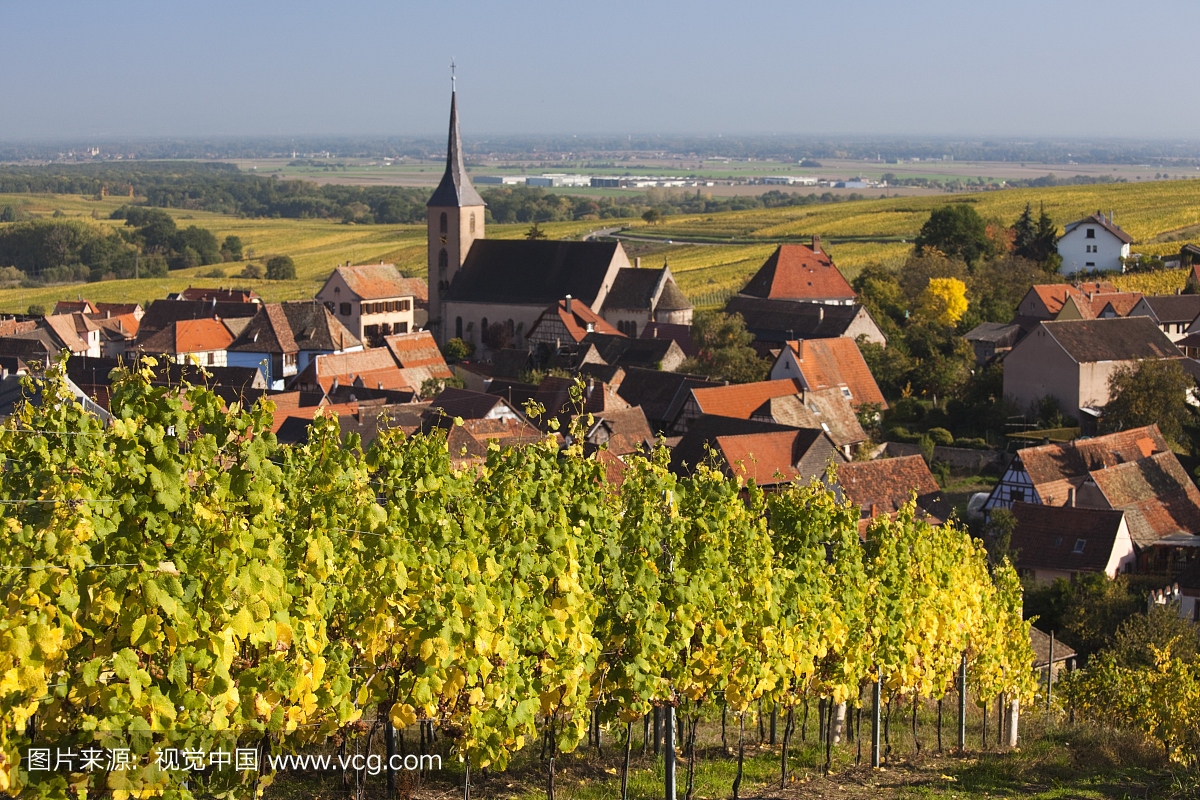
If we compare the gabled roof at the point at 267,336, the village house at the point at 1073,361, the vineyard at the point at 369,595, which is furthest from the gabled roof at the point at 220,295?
the vineyard at the point at 369,595

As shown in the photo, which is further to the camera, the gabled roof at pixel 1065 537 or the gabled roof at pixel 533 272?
the gabled roof at pixel 533 272

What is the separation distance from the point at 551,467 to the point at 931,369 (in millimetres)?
48203

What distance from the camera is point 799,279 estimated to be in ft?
266

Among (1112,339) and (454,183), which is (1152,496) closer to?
(1112,339)

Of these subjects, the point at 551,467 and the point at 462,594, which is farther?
the point at 551,467

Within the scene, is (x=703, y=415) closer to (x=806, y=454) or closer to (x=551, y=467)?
(x=806, y=454)

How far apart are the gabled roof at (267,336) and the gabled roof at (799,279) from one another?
28.2 metres

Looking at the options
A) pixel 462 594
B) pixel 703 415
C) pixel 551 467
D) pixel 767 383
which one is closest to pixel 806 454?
pixel 703 415

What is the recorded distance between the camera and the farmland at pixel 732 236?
367 ft

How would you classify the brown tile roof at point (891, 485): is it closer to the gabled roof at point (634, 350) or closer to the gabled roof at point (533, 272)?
the gabled roof at point (634, 350)

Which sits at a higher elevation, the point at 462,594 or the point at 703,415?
the point at 462,594

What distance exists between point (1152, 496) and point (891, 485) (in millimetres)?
8010

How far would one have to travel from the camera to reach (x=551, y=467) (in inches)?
578

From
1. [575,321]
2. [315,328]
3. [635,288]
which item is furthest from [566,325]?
[315,328]
